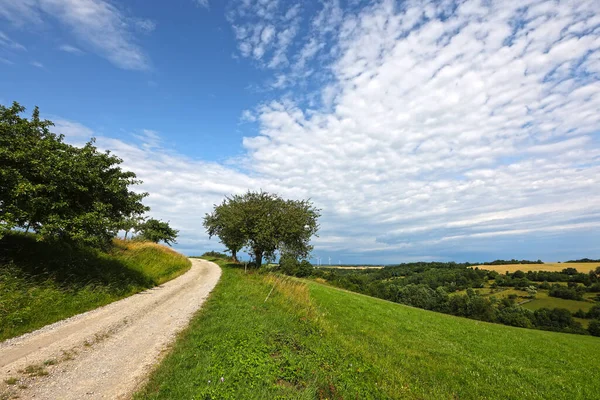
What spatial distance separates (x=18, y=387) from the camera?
256 inches

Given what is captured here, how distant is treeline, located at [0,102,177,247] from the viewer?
43.6ft

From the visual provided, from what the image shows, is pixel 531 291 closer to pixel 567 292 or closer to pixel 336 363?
pixel 567 292

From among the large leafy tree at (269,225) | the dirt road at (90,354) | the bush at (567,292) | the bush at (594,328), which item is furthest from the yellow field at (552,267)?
the dirt road at (90,354)

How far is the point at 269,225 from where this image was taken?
38.9m

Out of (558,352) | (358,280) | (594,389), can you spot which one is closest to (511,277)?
(358,280)

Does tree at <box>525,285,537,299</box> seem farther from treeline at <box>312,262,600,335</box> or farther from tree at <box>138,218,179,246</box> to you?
tree at <box>138,218,179,246</box>

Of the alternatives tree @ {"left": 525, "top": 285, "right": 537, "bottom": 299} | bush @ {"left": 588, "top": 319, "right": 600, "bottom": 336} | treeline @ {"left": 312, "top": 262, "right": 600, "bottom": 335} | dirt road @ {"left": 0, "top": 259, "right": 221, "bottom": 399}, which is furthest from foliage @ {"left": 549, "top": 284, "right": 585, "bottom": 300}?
dirt road @ {"left": 0, "top": 259, "right": 221, "bottom": 399}

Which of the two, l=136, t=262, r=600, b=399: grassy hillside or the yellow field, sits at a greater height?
the yellow field

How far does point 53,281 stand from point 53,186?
195 inches

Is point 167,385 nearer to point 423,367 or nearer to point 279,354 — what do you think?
point 279,354

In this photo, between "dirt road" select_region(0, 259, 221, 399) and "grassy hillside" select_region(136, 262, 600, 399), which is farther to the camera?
"grassy hillside" select_region(136, 262, 600, 399)

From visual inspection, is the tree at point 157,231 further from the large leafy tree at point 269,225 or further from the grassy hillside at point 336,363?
the grassy hillside at point 336,363

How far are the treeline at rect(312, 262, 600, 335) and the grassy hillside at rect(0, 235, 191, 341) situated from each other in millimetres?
51342

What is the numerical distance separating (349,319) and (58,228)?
19.3 metres
